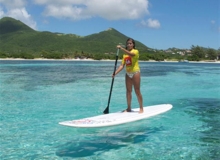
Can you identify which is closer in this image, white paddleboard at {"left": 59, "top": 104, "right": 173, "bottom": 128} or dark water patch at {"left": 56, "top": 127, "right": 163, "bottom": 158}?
dark water patch at {"left": 56, "top": 127, "right": 163, "bottom": 158}

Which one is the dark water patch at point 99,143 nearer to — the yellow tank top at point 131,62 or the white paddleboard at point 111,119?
the white paddleboard at point 111,119

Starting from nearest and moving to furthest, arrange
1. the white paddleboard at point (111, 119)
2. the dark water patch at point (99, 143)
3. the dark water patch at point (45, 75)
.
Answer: the dark water patch at point (99, 143), the white paddleboard at point (111, 119), the dark water patch at point (45, 75)

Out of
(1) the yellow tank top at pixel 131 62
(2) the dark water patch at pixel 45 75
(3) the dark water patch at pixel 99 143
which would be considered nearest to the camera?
(3) the dark water patch at pixel 99 143

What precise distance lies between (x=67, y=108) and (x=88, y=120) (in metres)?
5.15

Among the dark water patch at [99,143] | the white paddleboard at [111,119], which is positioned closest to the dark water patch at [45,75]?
the white paddleboard at [111,119]

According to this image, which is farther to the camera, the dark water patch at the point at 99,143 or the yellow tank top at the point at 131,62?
the yellow tank top at the point at 131,62

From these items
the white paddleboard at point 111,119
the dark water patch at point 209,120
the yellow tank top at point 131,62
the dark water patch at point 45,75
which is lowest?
the dark water patch at point 209,120

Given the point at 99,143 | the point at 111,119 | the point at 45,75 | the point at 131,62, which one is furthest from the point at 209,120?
the point at 45,75

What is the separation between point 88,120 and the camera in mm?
7254

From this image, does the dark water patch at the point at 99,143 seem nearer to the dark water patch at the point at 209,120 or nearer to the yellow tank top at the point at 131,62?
the dark water patch at the point at 209,120

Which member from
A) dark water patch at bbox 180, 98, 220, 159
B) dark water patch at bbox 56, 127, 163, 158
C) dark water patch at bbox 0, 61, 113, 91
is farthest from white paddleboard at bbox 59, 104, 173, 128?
dark water patch at bbox 0, 61, 113, 91

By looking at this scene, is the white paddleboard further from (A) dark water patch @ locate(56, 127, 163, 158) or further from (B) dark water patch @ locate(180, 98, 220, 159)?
(B) dark water patch @ locate(180, 98, 220, 159)

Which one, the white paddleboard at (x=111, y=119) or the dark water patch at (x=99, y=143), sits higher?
the white paddleboard at (x=111, y=119)

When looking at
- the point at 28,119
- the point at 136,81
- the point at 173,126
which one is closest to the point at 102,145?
the point at 136,81
